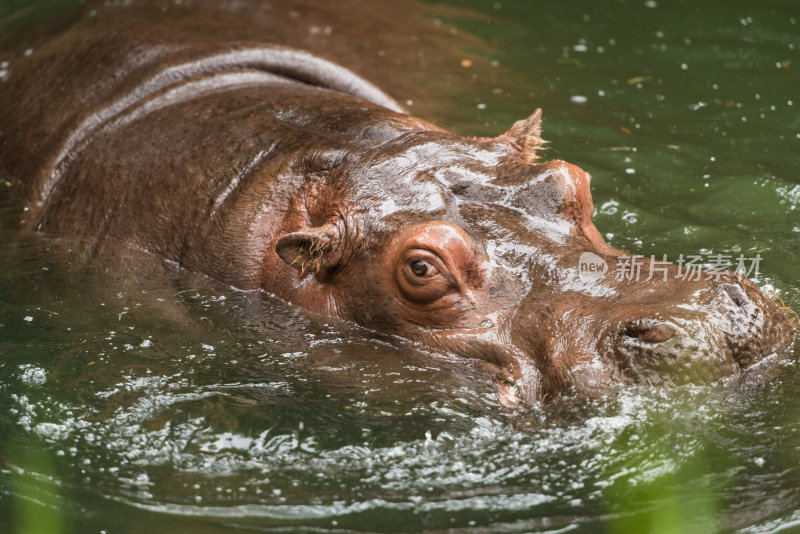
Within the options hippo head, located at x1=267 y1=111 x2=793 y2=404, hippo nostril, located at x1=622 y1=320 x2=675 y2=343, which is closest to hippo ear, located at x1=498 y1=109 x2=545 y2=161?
hippo head, located at x1=267 y1=111 x2=793 y2=404

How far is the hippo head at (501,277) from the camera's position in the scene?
13.1 ft

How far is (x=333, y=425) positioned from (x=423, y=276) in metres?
0.76

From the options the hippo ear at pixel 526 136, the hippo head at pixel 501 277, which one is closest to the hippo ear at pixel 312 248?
the hippo head at pixel 501 277

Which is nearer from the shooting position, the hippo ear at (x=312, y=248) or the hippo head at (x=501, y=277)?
the hippo head at (x=501, y=277)

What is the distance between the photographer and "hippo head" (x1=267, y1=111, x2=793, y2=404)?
13.1 ft

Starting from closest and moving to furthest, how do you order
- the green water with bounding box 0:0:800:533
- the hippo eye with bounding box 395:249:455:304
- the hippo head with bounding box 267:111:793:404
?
1. the green water with bounding box 0:0:800:533
2. the hippo head with bounding box 267:111:793:404
3. the hippo eye with bounding box 395:249:455:304

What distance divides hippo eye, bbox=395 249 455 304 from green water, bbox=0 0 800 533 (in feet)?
0.98

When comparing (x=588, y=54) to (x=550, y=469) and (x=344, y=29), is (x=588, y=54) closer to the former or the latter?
(x=344, y=29)

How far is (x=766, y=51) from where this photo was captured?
883cm

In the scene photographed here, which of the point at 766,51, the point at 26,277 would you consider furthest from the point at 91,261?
the point at 766,51

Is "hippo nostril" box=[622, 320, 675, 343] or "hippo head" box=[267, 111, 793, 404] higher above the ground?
"hippo head" box=[267, 111, 793, 404]

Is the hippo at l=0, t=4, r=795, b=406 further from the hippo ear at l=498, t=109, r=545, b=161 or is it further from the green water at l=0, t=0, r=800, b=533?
the green water at l=0, t=0, r=800, b=533

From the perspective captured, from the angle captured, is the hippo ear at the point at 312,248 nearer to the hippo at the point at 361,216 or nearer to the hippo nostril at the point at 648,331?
the hippo at the point at 361,216

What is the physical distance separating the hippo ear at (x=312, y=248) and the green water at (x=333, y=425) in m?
0.33
